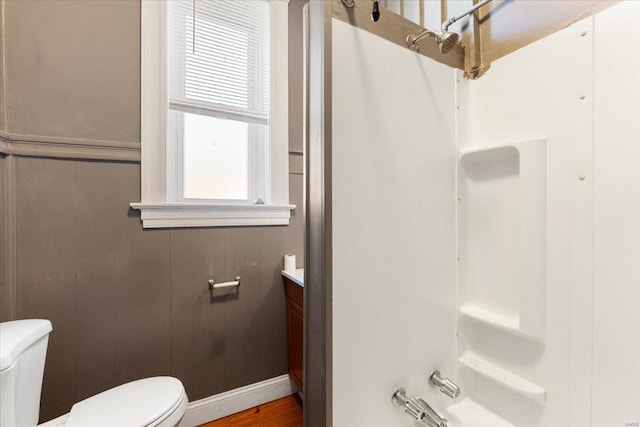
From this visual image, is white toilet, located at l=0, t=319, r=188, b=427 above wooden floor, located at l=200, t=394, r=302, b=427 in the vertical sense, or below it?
above

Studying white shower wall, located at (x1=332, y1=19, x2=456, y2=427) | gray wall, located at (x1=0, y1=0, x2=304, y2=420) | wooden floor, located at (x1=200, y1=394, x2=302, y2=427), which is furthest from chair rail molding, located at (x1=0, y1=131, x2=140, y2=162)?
wooden floor, located at (x1=200, y1=394, x2=302, y2=427)

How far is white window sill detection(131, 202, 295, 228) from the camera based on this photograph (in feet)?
4.65

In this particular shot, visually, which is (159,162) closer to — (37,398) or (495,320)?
(37,398)

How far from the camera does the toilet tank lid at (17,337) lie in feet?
2.86

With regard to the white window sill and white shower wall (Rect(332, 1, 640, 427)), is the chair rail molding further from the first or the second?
white shower wall (Rect(332, 1, 640, 427))

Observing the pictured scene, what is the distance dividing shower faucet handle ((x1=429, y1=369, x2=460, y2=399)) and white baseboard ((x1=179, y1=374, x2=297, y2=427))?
102cm

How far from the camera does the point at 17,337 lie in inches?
37.4

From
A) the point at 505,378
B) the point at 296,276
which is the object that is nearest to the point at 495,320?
the point at 505,378

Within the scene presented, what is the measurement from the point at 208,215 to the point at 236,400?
1107 mm

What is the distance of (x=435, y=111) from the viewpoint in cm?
111

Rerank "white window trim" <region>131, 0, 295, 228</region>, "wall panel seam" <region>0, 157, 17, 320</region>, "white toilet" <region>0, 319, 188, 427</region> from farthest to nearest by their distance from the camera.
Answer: "white window trim" <region>131, 0, 295, 228</region>, "wall panel seam" <region>0, 157, 17, 320</region>, "white toilet" <region>0, 319, 188, 427</region>

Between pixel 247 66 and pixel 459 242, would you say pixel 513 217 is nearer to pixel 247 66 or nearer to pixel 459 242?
pixel 459 242

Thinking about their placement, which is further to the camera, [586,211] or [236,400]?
[236,400]

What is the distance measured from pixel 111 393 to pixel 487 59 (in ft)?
6.79
